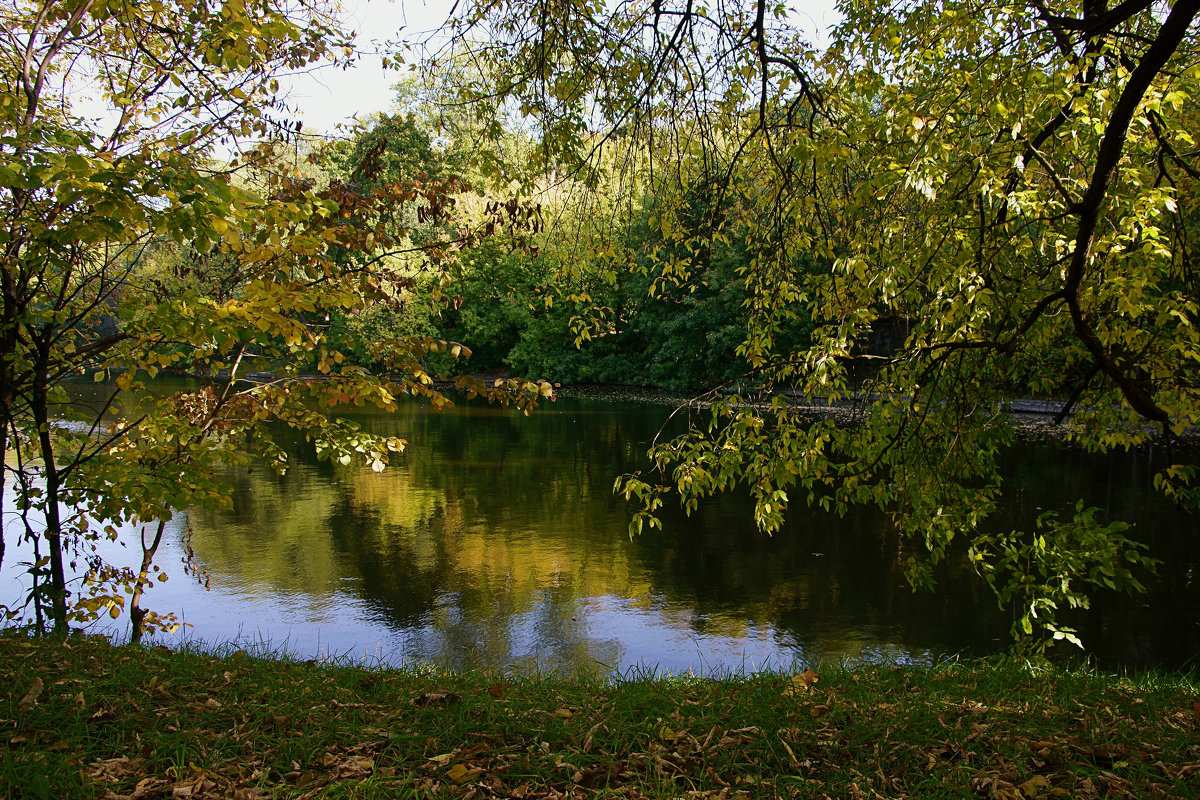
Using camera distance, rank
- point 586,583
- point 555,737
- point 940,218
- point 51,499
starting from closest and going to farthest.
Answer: point 555,737 < point 940,218 < point 51,499 < point 586,583

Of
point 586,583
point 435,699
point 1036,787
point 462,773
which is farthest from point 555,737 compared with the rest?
point 586,583

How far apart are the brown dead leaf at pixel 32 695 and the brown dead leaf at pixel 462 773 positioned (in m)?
1.93

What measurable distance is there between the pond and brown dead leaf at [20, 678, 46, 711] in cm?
298

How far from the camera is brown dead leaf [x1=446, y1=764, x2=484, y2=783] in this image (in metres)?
3.03

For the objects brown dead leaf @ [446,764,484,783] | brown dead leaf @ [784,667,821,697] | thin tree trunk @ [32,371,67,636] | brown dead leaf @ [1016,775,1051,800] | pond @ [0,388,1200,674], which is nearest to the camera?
brown dead leaf @ [1016,775,1051,800]

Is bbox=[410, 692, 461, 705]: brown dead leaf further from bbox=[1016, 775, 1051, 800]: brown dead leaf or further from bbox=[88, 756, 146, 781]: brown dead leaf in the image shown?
bbox=[1016, 775, 1051, 800]: brown dead leaf

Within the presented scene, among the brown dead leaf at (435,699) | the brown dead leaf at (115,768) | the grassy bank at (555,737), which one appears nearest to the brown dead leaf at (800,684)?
the grassy bank at (555,737)

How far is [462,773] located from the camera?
10.0 feet

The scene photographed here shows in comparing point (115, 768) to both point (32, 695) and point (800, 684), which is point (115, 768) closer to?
point (32, 695)

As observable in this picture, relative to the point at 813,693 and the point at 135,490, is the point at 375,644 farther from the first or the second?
the point at 813,693

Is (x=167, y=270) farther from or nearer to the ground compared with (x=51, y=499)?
farther from the ground

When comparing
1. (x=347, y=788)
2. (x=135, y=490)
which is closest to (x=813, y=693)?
(x=347, y=788)

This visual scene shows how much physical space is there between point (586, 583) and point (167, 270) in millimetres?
6207

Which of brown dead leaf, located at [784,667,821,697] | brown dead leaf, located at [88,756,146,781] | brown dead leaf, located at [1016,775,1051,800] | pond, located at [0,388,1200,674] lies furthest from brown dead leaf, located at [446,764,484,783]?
pond, located at [0,388,1200,674]
